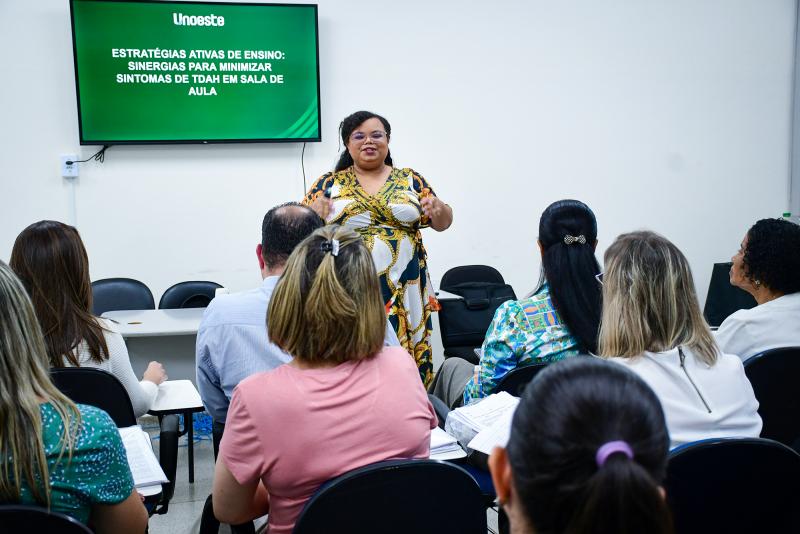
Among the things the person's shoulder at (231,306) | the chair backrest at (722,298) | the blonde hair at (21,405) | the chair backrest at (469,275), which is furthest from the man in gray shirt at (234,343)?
the chair backrest at (722,298)

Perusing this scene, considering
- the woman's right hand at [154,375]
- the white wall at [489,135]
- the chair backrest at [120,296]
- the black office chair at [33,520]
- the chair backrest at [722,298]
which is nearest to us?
the black office chair at [33,520]

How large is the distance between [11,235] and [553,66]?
383 cm

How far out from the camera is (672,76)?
Result: 543cm

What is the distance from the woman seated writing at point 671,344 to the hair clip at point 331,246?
69 cm

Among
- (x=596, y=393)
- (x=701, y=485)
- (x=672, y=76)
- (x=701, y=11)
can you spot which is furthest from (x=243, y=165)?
(x=596, y=393)

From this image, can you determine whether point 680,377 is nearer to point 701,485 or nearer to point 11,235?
point 701,485

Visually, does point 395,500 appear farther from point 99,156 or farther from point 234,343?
point 99,156

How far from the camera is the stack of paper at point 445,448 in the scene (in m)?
1.78

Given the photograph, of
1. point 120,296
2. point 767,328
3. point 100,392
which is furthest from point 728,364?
point 120,296

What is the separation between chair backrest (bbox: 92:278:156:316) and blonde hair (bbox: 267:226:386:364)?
281 centimetres

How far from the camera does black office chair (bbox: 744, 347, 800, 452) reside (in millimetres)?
2107

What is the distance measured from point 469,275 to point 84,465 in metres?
3.50

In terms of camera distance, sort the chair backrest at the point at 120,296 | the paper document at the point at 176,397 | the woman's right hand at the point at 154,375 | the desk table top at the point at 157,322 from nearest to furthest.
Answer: the paper document at the point at 176,397 < the woman's right hand at the point at 154,375 < the desk table top at the point at 157,322 < the chair backrest at the point at 120,296

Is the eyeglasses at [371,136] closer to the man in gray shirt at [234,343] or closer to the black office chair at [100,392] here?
the man in gray shirt at [234,343]
